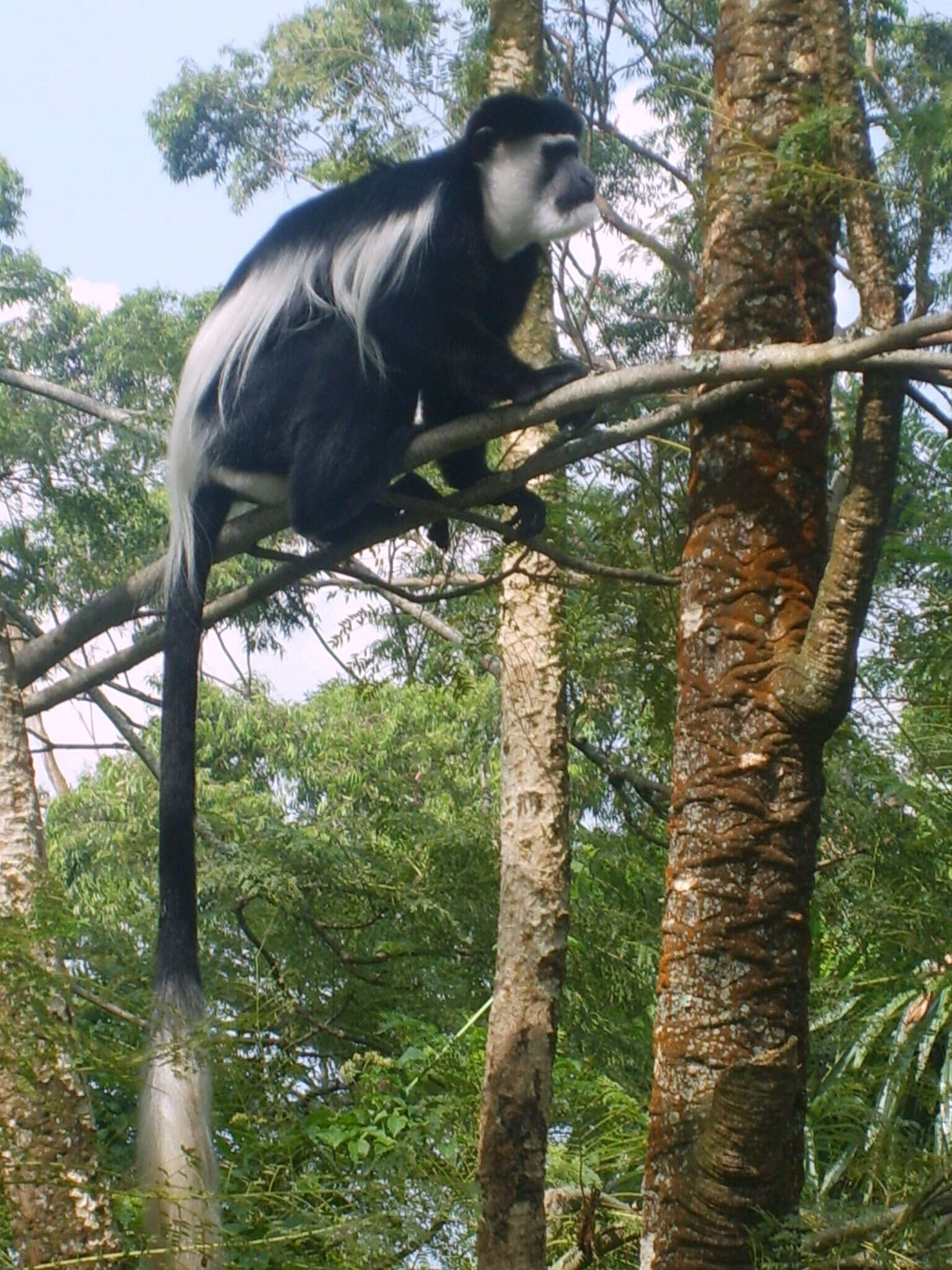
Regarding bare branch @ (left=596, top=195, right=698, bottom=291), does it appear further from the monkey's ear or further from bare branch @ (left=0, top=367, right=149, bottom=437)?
bare branch @ (left=0, top=367, right=149, bottom=437)

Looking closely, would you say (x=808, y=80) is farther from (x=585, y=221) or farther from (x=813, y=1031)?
(x=813, y=1031)

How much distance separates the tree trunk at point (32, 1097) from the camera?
165cm

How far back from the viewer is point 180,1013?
5.60ft

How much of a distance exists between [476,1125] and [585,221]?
85.7 inches

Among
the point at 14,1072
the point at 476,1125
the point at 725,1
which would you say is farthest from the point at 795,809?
the point at 476,1125

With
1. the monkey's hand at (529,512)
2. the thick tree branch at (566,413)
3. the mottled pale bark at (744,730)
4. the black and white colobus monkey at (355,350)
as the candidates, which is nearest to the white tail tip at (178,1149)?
the black and white colobus monkey at (355,350)

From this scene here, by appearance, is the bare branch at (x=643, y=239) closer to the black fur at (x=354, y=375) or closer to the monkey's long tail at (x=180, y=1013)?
the black fur at (x=354, y=375)

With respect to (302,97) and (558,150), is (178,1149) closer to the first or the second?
(558,150)

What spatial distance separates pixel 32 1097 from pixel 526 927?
148 centimetres

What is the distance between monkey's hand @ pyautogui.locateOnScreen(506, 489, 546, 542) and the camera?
2289mm

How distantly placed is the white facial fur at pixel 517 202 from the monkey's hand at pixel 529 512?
0.59 metres

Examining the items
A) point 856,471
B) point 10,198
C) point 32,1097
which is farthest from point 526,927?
point 10,198

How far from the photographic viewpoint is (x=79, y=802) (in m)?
8.05

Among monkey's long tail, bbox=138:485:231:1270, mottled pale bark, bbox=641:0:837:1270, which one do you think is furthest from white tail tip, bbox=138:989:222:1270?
mottled pale bark, bbox=641:0:837:1270
